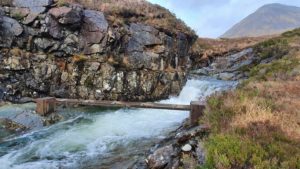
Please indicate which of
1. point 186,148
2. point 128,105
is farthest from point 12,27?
point 186,148

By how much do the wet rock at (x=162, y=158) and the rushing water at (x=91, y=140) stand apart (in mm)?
1931

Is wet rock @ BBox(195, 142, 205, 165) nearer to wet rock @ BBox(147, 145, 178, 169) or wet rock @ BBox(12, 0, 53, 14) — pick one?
wet rock @ BBox(147, 145, 178, 169)

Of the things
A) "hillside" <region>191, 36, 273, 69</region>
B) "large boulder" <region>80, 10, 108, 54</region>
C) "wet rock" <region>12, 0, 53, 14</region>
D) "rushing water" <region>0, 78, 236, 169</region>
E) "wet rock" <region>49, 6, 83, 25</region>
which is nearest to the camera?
"rushing water" <region>0, 78, 236, 169</region>

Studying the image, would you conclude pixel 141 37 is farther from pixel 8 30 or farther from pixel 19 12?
pixel 8 30

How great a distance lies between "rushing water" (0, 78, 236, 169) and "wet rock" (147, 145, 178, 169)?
193 centimetres

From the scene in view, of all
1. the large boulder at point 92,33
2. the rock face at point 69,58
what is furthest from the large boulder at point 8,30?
the large boulder at point 92,33

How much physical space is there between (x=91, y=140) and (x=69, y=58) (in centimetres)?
973

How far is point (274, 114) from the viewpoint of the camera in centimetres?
1007

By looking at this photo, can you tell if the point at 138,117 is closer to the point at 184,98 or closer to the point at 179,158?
the point at 184,98

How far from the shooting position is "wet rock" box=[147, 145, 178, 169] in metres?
9.99

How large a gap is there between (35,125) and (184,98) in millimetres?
12532

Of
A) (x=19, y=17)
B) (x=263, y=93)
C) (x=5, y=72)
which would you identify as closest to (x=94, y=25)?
(x=19, y=17)

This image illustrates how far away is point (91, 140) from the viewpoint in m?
15.5

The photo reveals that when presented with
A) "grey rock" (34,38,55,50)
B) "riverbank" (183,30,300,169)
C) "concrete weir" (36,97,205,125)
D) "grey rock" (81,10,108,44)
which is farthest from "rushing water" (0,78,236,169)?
"grey rock" (81,10,108,44)
